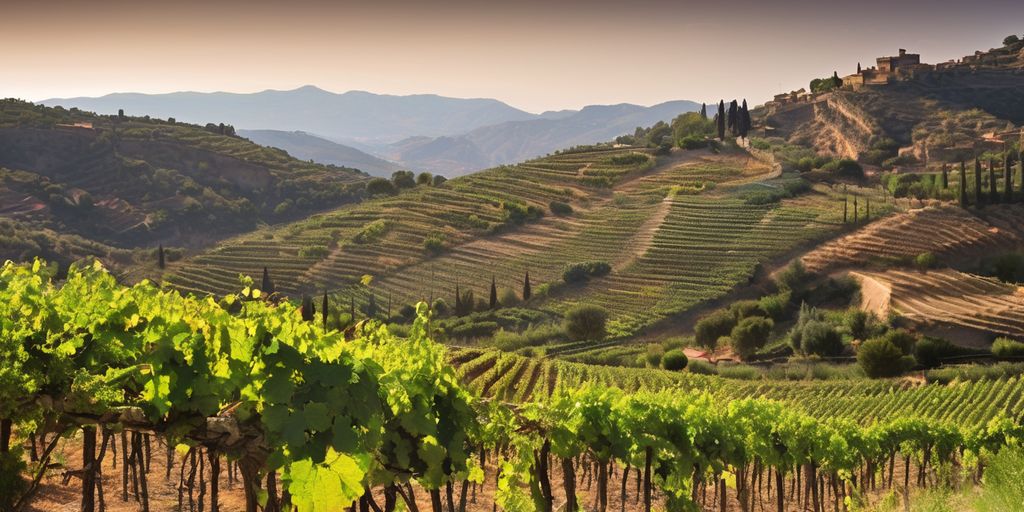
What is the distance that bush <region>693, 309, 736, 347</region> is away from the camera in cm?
5156

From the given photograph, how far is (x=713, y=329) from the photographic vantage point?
51.6 meters

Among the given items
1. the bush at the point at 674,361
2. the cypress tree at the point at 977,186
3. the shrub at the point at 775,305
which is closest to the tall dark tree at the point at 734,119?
the cypress tree at the point at 977,186

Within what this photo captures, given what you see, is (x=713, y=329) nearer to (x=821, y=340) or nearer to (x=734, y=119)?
(x=821, y=340)

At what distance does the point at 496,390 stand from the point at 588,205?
57904 mm

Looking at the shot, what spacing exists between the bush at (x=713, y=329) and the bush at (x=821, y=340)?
5984mm

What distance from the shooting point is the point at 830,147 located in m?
114

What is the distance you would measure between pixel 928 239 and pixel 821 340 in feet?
82.1

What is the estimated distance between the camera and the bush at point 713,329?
5156cm

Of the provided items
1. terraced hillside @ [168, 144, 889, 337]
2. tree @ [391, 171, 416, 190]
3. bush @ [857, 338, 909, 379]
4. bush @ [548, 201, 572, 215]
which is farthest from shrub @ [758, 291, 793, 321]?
tree @ [391, 171, 416, 190]

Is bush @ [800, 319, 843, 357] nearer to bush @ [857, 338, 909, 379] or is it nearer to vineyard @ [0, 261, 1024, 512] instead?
bush @ [857, 338, 909, 379]

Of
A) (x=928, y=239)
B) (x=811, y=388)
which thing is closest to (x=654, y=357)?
(x=811, y=388)

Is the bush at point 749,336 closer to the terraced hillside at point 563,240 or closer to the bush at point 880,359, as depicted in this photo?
the bush at point 880,359

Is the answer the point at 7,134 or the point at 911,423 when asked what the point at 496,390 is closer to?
the point at 911,423

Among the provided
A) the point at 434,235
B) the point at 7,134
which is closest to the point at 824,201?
the point at 434,235
